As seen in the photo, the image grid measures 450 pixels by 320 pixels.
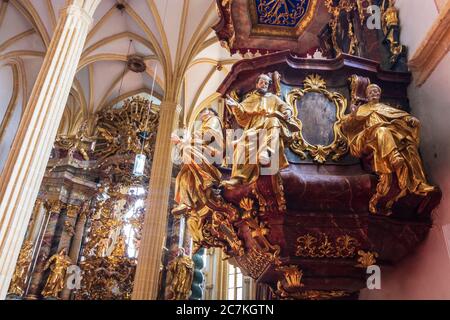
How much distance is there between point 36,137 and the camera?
21.2ft

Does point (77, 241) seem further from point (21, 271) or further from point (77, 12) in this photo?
point (77, 12)

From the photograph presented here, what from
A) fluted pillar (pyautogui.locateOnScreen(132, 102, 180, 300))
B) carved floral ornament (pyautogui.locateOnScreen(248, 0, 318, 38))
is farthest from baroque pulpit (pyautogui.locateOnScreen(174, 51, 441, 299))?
fluted pillar (pyautogui.locateOnScreen(132, 102, 180, 300))

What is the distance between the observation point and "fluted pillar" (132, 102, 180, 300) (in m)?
9.25

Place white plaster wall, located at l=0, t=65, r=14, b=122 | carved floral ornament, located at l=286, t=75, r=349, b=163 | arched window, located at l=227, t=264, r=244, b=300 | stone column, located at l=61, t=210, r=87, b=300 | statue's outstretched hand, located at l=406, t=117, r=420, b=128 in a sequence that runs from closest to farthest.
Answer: statue's outstretched hand, located at l=406, t=117, r=420, b=128 → carved floral ornament, located at l=286, t=75, r=349, b=163 → stone column, located at l=61, t=210, r=87, b=300 → arched window, located at l=227, t=264, r=244, b=300 → white plaster wall, located at l=0, t=65, r=14, b=122

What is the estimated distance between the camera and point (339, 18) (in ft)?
16.9

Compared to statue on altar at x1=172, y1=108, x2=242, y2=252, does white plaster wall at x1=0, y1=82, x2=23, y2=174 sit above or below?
above

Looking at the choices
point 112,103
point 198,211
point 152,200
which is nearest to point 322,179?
point 198,211

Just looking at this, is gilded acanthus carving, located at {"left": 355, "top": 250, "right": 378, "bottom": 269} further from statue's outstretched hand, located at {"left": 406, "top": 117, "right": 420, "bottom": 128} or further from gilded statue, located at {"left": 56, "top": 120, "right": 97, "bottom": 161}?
gilded statue, located at {"left": 56, "top": 120, "right": 97, "bottom": 161}

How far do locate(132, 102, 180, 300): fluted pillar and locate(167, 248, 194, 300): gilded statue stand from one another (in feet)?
5.82

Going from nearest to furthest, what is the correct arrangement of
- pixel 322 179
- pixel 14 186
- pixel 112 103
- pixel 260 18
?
pixel 322 179
pixel 260 18
pixel 14 186
pixel 112 103

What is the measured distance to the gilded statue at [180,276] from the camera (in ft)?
→ 36.7

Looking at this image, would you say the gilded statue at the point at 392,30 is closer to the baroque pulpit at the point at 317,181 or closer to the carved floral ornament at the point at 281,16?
the baroque pulpit at the point at 317,181

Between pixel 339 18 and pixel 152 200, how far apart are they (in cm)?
663
